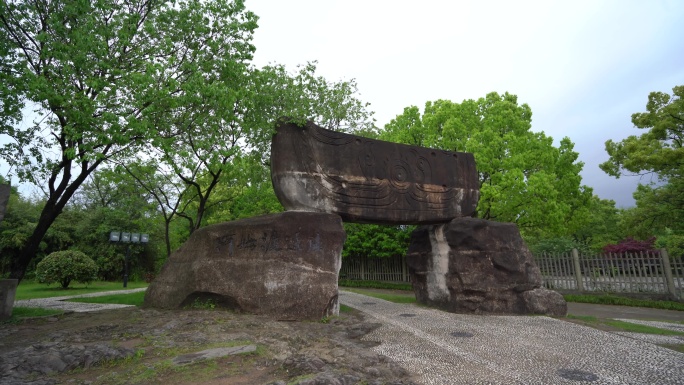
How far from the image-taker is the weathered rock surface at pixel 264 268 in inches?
307

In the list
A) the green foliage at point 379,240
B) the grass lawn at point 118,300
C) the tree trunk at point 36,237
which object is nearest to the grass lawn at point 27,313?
the tree trunk at point 36,237

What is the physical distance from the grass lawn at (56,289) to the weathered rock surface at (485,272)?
12.7 m

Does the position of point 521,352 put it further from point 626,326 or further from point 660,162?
point 660,162

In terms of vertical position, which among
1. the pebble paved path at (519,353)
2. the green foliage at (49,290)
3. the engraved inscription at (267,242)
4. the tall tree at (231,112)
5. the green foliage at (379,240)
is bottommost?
the pebble paved path at (519,353)

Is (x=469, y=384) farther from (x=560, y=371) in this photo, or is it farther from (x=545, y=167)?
(x=545, y=167)

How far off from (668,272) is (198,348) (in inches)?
595

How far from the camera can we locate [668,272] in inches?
497

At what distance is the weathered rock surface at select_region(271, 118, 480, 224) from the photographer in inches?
341

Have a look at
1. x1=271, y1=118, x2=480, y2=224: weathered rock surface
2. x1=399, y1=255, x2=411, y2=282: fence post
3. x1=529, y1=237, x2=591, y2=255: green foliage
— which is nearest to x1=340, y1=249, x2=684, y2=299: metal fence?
x1=399, y1=255, x2=411, y2=282: fence post

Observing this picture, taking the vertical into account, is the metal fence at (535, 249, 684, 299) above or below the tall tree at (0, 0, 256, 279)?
below

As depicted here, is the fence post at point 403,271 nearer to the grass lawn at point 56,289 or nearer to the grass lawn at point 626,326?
the grass lawn at point 626,326

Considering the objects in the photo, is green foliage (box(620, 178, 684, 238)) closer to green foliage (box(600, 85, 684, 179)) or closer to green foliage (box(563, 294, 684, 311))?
green foliage (box(600, 85, 684, 179))

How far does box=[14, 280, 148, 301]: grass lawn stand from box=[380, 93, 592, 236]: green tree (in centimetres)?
1535

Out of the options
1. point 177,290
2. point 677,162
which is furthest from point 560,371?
point 677,162
